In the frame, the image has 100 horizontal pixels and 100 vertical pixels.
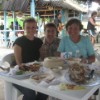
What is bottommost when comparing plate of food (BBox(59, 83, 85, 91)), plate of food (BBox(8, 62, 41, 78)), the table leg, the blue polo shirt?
the table leg

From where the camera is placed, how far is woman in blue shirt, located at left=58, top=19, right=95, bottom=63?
258 cm

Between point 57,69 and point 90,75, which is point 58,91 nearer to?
point 90,75

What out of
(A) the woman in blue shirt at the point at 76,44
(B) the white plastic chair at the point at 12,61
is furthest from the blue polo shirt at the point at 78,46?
(B) the white plastic chair at the point at 12,61

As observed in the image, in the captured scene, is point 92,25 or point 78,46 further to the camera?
point 92,25

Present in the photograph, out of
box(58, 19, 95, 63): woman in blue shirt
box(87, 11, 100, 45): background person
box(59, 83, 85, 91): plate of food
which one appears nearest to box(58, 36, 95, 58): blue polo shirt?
box(58, 19, 95, 63): woman in blue shirt

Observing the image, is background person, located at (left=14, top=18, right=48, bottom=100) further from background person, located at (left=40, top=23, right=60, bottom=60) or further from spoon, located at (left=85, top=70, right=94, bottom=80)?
spoon, located at (left=85, top=70, right=94, bottom=80)

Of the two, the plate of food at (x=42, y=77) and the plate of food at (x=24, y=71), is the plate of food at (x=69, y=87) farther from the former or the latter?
the plate of food at (x=24, y=71)

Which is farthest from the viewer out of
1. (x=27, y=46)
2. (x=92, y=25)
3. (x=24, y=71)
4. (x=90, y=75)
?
(x=92, y=25)

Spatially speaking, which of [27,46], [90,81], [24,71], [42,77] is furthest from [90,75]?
[27,46]

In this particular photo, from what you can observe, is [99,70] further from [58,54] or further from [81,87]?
[58,54]

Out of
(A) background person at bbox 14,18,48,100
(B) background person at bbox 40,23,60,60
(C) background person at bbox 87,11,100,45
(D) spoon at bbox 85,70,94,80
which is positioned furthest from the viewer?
(C) background person at bbox 87,11,100,45

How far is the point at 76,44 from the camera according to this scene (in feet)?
8.47

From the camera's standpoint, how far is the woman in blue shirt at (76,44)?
2576mm

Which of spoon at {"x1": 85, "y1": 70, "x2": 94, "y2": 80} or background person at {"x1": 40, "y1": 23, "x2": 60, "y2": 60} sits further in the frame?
background person at {"x1": 40, "y1": 23, "x2": 60, "y2": 60}
